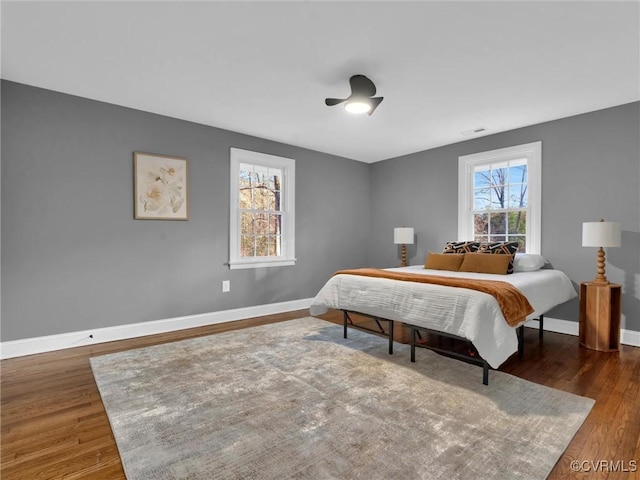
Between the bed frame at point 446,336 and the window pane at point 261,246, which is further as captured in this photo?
the window pane at point 261,246

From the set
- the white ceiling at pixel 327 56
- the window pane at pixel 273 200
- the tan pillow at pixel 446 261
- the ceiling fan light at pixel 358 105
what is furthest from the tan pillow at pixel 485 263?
the window pane at pixel 273 200

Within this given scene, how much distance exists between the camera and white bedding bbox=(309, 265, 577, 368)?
2.26 metres

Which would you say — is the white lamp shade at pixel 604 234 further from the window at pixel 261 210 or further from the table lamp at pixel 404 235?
the window at pixel 261 210

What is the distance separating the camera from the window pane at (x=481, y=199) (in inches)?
179

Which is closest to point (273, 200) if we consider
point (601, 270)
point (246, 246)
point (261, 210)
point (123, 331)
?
point (261, 210)

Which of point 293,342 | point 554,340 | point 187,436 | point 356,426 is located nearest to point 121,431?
point 187,436

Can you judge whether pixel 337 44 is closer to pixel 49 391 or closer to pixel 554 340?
pixel 49 391

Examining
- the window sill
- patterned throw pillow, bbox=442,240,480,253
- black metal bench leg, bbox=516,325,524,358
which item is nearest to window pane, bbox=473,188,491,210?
patterned throw pillow, bbox=442,240,480,253

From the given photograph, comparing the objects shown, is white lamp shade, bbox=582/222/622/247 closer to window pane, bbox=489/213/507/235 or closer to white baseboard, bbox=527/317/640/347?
white baseboard, bbox=527/317/640/347

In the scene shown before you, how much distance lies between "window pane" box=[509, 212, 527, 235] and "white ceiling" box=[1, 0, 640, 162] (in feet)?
3.90

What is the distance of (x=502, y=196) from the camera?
173 inches

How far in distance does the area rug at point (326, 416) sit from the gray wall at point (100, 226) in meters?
0.83

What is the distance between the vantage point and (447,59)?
101 inches

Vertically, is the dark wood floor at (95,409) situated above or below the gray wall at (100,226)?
below
